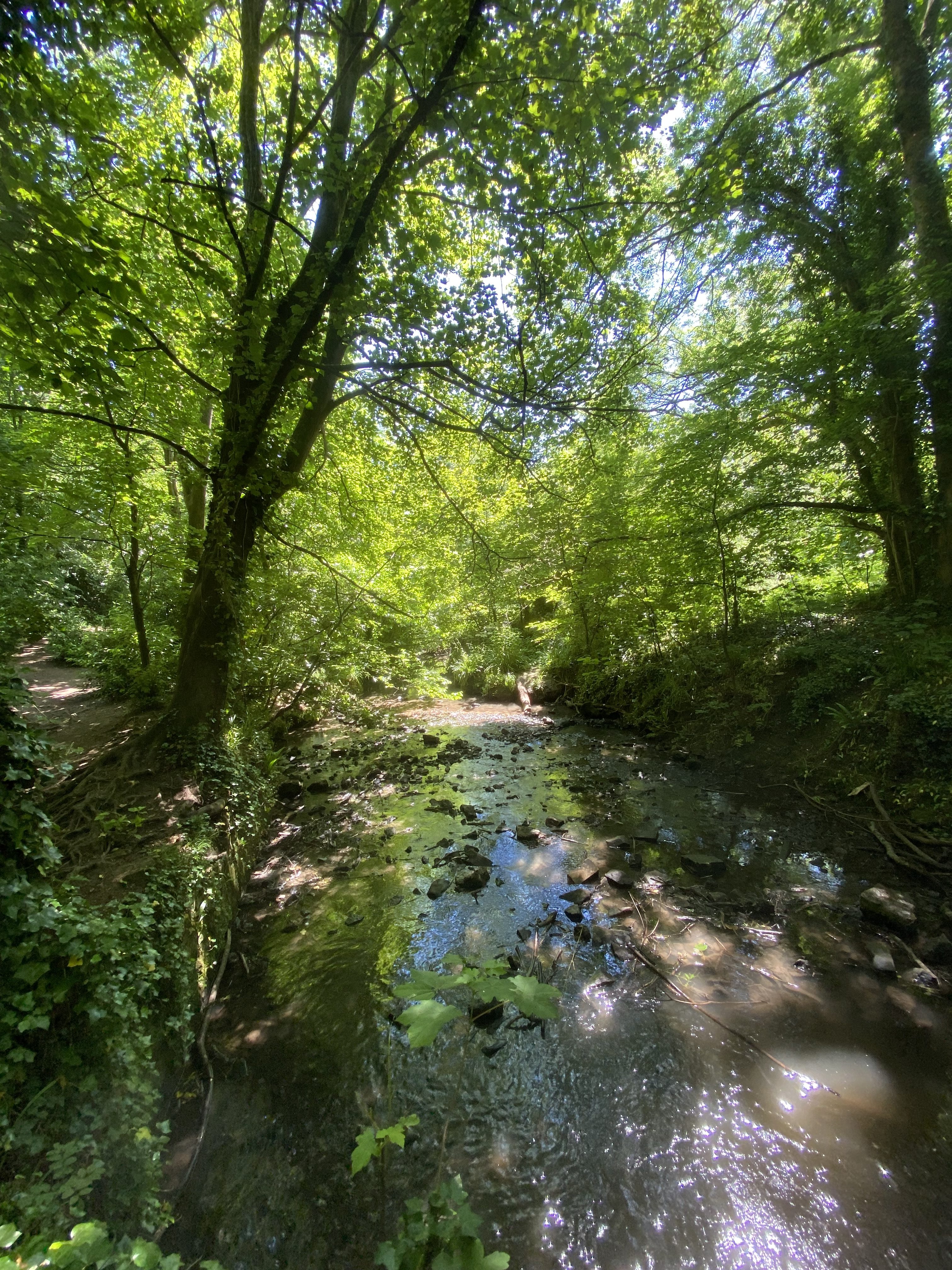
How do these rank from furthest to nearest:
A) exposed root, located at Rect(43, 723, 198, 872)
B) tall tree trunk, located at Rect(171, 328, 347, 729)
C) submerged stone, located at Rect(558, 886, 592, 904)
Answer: tall tree trunk, located at Rect(171, 328, 347, 729)
submerged stone, located at Rect(558, 886, 592, 904)
exposed root, located at Rect(43, 723, 198, 872)

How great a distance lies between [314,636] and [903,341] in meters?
9.01

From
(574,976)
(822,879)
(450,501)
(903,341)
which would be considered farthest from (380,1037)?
(903,341)

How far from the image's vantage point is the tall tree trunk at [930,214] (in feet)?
19.5

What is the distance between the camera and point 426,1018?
1701mm

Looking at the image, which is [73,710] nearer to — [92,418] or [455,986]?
[92,418]

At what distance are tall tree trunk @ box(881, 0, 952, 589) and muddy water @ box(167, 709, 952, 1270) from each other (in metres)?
4.75

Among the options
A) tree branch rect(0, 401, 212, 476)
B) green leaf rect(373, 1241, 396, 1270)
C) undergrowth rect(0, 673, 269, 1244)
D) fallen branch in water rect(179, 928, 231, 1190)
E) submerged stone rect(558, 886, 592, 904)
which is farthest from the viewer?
submerged stone rect(558, 886, 592, 904)

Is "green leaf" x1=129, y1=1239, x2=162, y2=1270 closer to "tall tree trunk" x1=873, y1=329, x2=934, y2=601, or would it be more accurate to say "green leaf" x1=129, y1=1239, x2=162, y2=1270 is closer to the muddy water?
the muddy water

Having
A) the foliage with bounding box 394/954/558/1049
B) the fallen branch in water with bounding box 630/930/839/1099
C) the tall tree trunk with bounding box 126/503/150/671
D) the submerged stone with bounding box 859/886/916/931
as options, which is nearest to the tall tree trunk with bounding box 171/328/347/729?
the tall tree trunk with bounding box 126/503/150/671

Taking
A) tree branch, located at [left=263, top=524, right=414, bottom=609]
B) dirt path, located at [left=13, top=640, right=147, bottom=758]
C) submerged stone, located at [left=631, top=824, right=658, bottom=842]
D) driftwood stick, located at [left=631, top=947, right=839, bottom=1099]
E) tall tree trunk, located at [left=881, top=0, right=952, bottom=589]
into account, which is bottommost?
driftwood stick, located at [left=631, top=947, right=839, bottom=1099]

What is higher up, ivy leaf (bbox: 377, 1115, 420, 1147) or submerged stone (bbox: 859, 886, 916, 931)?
ivy leaf (bbox: 377, 1115, 420, 1147)

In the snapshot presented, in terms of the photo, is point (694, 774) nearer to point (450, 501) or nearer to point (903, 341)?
point (450, 501)

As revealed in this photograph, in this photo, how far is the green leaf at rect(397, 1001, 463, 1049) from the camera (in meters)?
1.56

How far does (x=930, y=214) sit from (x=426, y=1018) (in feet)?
32.7
